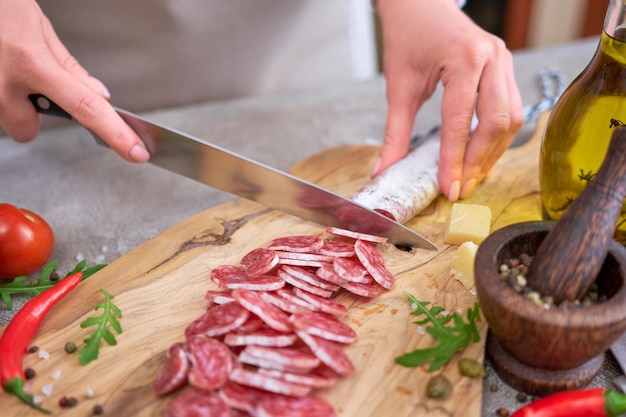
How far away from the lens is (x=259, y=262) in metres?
1.65

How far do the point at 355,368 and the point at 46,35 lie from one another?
1433mm

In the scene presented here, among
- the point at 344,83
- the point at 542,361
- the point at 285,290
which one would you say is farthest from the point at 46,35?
the point at 542,361

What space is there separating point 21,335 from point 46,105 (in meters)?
0.78

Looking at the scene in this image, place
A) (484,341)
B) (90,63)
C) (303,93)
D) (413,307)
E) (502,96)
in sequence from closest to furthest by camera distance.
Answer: (484,341) → (413,307) → (502,96) → (90,63) → (303,93)

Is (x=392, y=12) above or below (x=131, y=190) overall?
above

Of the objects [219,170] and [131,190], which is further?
[131,190]

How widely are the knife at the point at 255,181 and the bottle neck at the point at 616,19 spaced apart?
2.42ft

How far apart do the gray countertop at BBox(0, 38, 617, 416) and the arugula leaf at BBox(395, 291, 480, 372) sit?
103cm

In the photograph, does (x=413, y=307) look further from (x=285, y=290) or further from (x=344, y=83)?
(x=344, y=83)

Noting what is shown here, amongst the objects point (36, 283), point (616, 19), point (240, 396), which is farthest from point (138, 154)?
point (616, 19)

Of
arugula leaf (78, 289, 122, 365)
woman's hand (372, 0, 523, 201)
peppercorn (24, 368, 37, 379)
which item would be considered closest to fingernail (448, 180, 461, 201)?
woman's hand (372, 0, 523, 201)

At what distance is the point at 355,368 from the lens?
55.5 inches

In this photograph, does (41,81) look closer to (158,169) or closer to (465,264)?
(158,169)

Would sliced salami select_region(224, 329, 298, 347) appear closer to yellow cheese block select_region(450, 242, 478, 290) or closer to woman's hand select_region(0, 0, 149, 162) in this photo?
yellow cheese block select_region(450, 242, 478, 290)
